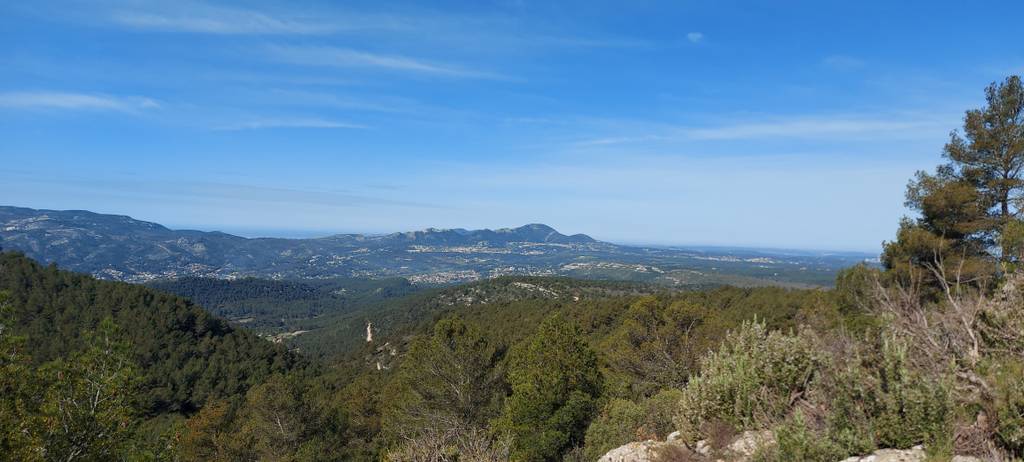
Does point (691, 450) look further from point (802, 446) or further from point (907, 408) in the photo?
point (907, 408)

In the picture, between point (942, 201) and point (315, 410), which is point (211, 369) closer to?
point (315, 410)

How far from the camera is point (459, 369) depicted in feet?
75.5

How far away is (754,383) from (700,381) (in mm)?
1300

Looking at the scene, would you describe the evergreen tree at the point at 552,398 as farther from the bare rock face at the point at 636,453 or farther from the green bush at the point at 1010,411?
the green bush at the point at 1010,411

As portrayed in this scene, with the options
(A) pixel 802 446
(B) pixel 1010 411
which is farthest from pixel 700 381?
(B) pixel 1010 411

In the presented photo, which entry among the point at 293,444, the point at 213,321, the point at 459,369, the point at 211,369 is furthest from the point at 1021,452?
the point at 213,321

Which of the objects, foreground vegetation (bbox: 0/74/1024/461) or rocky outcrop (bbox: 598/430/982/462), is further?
foreground vegetation (bbox: 0/74/1024/461)

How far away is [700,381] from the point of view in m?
9.41

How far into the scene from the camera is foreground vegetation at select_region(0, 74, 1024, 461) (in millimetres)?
6262

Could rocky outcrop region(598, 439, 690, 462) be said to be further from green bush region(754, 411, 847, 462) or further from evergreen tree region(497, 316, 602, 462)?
evergreen tree region(497, 316, 602, 462)

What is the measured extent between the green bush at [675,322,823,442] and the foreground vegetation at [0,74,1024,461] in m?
0.04

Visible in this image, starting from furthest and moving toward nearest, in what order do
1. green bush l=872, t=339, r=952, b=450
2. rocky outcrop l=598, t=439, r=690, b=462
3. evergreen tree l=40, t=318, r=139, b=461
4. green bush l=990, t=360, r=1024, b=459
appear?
evergreen tree l=40, t=318, r=139, b=461, rocky outcrop l=598, t=439, r=690, b=462, green bush l=872, t=339, r=952, b=450, green bush l=990, t=360, r=1024, b=459

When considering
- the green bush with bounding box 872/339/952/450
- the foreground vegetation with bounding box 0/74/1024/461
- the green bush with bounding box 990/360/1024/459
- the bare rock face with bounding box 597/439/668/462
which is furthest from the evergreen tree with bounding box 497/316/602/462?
the green bush with bounding box 990/360/1024/459

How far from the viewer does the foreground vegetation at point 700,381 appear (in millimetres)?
6262
